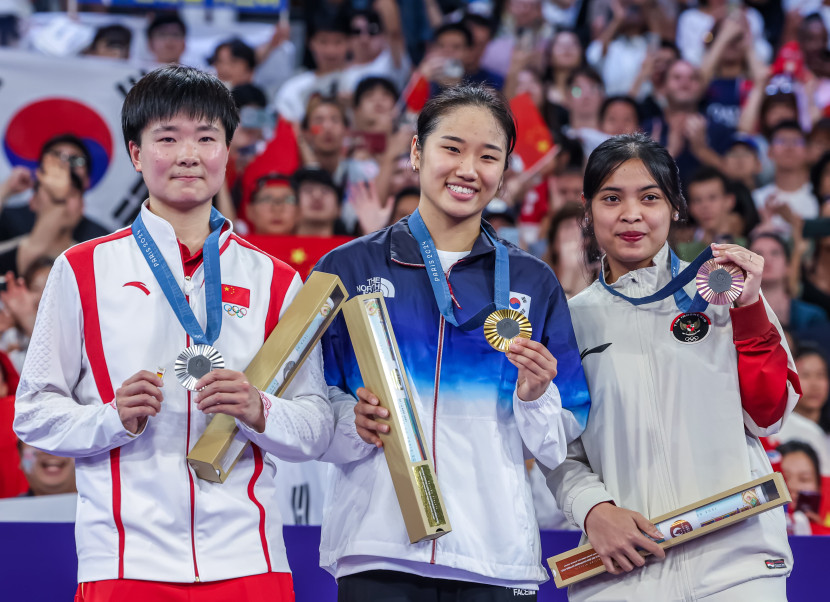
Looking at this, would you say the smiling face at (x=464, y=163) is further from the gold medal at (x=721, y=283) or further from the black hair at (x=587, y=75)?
the black hair at (x=587, y=75)

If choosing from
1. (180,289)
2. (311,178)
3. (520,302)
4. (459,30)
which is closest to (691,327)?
(520,302)

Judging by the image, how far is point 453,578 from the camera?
245cm

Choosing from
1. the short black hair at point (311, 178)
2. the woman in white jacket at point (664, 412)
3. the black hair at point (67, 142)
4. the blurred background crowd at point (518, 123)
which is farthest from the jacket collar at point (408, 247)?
the black hair at point (67, 142)

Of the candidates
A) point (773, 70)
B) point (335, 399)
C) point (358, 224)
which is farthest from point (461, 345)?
point (773, 70)

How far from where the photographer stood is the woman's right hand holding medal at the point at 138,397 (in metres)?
2.22

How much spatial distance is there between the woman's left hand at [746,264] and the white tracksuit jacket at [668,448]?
0.50ft

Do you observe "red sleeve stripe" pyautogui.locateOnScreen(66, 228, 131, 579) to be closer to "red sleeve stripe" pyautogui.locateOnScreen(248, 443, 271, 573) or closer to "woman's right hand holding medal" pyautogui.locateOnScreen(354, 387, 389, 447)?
"red sleeve stripe" pyautogui.locateOnScreen(248, 443, 271, 573)

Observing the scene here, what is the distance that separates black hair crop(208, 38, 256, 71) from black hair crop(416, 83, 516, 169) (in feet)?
17.0

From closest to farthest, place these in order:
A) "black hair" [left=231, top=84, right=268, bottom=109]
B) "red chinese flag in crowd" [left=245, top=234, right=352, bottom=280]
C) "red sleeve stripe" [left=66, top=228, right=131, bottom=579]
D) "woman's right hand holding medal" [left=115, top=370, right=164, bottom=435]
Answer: "woman's right hand holding medal" [left=115, top=370, right=164, bottom=435]
"red sleeve stripe" [left=66, top=228, right=131, bottom=579]
"red chinese flag in crowd" [left=245, top=234, right=352, bottom=280]
"black hair" [left=231, top=84, right=268, bottom=109]

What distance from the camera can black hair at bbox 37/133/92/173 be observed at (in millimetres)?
5801

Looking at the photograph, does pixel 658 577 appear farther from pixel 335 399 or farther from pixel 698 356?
pixel 335 399

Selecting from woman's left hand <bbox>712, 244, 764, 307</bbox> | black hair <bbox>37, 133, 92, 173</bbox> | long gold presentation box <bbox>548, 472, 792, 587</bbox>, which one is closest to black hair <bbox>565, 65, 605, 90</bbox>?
black hair <bbox>37, 133, 92, 173</bbox>

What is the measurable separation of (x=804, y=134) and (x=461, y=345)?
6.01 meters

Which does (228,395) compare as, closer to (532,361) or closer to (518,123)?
(532,361)
